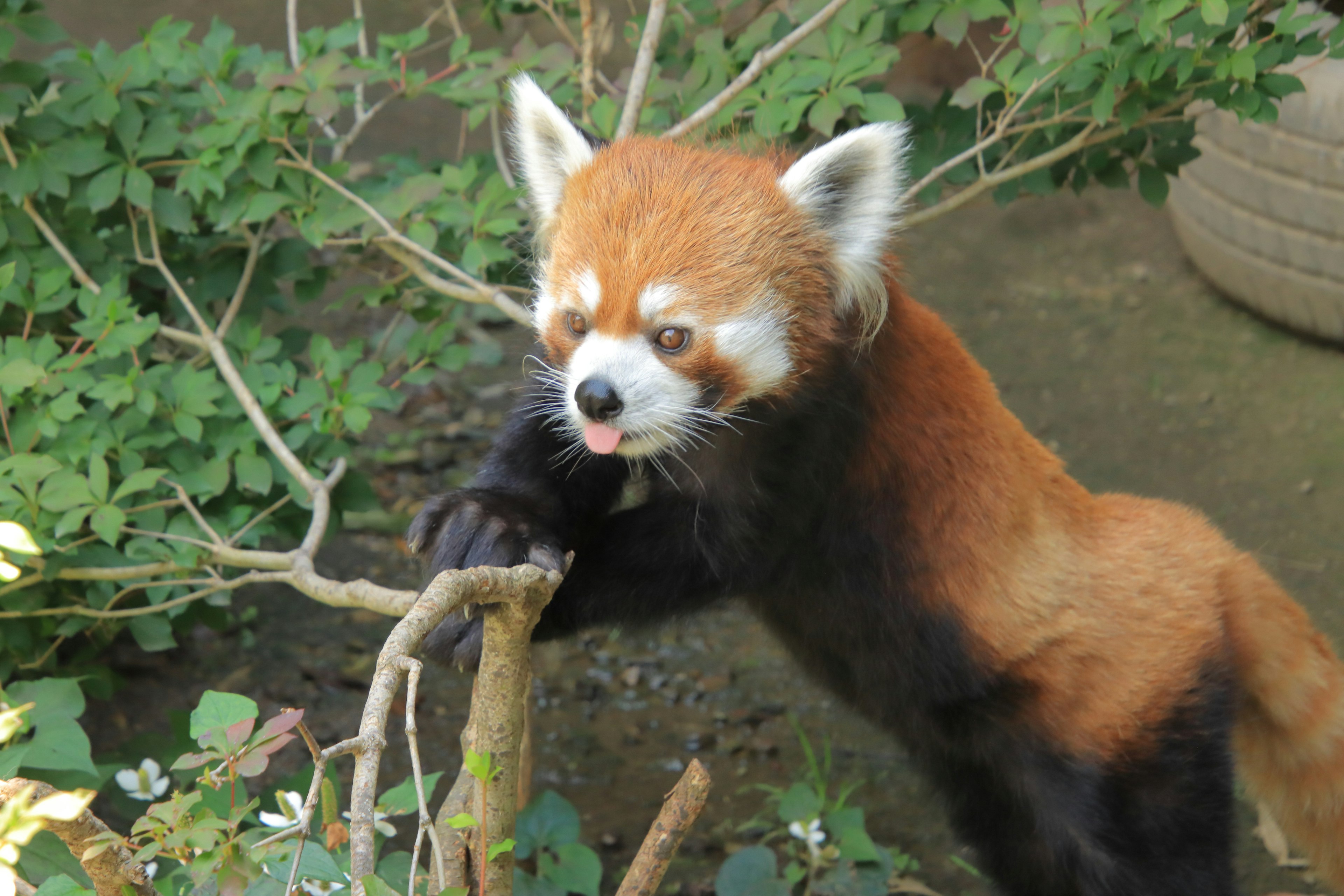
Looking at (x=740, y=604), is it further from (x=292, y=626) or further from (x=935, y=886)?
(x=292, y=626)

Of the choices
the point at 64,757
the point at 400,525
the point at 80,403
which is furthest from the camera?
the point at 400,525

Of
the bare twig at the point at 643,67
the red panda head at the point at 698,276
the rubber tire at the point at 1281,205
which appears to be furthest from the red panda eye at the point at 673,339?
the rubber tire at the point at 1281,205

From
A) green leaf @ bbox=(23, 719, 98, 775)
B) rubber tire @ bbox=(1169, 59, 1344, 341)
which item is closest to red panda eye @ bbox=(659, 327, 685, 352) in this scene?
green leaf @ bbox=(23, 719, 98, 775)

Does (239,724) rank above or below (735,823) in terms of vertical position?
above

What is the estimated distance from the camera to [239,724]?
69.6 inches

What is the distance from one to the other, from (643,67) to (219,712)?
1.88 m

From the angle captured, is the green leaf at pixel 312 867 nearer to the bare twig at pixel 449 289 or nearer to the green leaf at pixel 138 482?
the green leaf at pixel 138 482

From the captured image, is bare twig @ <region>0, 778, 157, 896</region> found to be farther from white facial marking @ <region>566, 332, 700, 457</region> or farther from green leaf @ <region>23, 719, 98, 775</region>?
white facial marking @ <region>566, 332, 700, 457</region>

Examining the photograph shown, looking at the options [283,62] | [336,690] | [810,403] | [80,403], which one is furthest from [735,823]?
[283,62]

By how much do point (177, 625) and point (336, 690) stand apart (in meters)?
0.75

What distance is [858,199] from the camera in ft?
8.28

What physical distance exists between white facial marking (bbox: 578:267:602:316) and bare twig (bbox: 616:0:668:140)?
2.21ft

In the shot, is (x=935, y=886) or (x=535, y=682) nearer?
(x=935, y=886)

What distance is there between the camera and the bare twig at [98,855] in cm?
170
